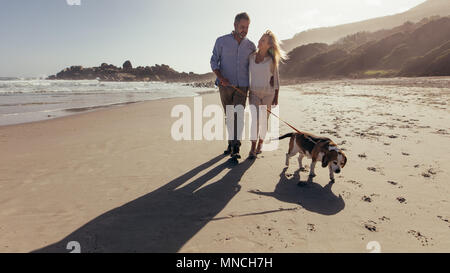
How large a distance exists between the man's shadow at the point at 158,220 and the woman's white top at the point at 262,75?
1.93 metres

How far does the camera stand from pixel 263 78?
4734mm

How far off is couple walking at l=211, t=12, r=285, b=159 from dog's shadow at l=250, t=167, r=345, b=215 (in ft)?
4.38

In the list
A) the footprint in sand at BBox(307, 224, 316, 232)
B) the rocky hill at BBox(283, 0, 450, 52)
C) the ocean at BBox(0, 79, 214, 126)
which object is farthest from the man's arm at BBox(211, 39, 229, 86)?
the rocky hill at BBox(283, 0, 450, 52)

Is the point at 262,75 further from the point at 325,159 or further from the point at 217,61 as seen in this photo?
the point at 325,159

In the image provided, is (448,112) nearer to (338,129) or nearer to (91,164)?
(338,129)

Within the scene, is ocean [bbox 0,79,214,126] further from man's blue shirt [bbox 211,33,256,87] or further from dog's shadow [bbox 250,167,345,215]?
dog's shadow [bbox 250,167,345,215]

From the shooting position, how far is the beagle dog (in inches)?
141

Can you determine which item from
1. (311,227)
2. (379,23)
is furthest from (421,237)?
(379,23)

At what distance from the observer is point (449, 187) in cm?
345

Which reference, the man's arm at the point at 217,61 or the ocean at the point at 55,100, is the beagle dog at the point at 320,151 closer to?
the man's arm at the point at 217,61

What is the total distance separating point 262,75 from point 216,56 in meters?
0.97

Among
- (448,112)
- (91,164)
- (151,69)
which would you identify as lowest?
(91,164)
